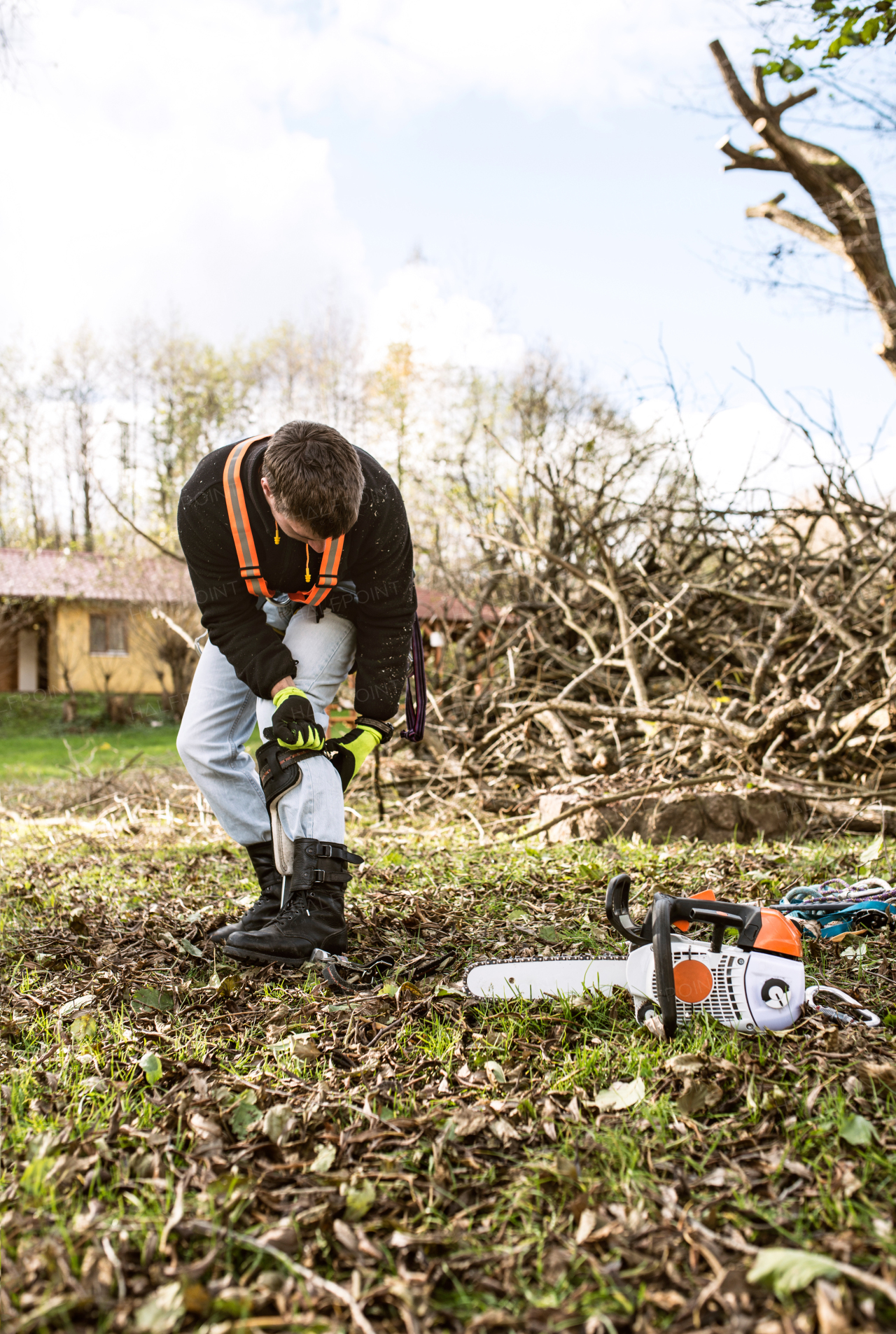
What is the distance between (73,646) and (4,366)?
26.2 feet

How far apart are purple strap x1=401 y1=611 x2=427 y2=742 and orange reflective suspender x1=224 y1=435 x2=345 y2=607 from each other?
439 millimetres

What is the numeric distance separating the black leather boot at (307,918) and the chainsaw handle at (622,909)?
83 cm

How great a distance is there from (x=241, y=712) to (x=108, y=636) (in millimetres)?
21143

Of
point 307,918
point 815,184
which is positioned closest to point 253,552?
point 307,918

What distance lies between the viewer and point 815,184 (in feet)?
27.1

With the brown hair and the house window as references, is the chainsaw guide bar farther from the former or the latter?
the house window

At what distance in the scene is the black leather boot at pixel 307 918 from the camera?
248 centimetres

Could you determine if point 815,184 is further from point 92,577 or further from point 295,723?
point 92,577

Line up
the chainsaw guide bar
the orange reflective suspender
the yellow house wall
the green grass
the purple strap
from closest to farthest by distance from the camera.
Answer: the chainsaw guide bar
the orange reflective suspender
the purple strap
the green grass
the yellow house wall

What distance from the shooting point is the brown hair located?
93.0 inches

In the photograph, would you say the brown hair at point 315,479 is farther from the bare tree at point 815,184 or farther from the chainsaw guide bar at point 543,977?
the bare tree at point 815,184

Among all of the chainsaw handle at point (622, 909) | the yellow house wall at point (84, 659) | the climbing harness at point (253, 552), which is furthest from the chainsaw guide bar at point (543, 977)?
the yellow house wall at point (84, 659)

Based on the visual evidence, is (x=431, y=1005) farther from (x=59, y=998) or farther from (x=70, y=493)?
(x=70, y=493)

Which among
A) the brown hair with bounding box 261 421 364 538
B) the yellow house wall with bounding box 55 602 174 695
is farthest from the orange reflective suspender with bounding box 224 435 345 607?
the yellow house wall with bounding box 55 602 174 695
